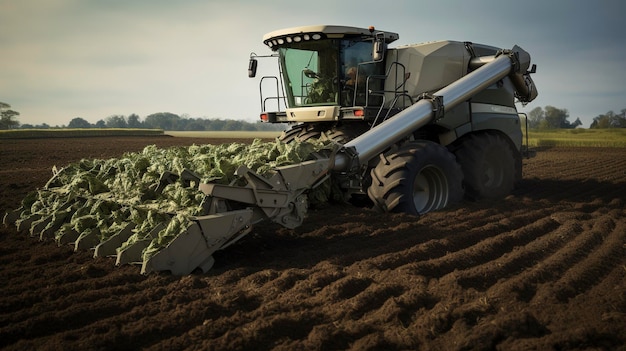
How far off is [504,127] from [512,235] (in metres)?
3.80

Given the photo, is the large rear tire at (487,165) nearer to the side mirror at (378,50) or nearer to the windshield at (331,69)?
the windshield at (331,69)

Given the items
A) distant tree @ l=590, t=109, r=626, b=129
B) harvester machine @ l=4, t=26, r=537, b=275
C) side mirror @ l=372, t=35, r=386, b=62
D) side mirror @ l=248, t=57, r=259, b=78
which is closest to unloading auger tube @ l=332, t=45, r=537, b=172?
harvester machine @ l=4, t=26, r=537, b=275

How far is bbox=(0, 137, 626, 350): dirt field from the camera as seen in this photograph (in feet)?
11.0

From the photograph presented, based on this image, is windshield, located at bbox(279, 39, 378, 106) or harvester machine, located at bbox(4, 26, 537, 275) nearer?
harvester machine, located at bbox(4, 26, 537, 275)

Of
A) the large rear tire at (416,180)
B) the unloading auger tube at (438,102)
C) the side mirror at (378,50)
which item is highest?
the side mirror at (378,50)

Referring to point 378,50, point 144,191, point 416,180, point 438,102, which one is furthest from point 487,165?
point 144,191

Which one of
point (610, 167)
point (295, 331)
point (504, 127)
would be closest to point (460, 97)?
point (504, 127)

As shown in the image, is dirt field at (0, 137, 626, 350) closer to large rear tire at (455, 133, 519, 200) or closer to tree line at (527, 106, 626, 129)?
large rear tire at (455, 133, 519, 200)

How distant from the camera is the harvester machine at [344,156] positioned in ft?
15.6

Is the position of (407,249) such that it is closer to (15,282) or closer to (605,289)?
(605,289)

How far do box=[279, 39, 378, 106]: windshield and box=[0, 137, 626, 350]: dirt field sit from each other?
86.6 inches

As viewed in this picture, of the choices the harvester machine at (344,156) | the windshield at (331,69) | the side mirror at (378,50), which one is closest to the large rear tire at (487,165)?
the harvester machine at (344,156)

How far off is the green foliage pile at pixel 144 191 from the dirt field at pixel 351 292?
370 millimetres

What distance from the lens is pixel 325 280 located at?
14.4 ft
